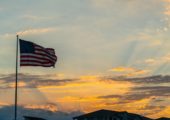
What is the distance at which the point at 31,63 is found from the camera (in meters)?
44.0

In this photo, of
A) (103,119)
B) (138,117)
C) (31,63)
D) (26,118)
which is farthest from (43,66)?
(138,117)

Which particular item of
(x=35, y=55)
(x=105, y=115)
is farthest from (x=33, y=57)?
(x=105, y=115)

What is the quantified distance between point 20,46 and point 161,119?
243ft

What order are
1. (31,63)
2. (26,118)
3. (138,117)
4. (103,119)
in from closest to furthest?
(31,63) → (26,118) → (103,119) → (138,117)

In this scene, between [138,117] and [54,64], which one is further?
[138,117]

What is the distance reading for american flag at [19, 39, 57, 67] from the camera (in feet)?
145

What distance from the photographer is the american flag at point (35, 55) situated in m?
44.3

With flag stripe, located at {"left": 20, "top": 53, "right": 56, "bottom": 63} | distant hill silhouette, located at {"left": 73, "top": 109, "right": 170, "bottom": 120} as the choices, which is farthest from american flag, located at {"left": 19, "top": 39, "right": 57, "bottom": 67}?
distant hill silhouette, located at {"left": 73, "top": 109, "right": 170, "bottom": 120}

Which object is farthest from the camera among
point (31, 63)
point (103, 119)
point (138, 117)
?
point (138, 117)

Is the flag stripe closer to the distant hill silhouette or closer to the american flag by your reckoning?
the american flag

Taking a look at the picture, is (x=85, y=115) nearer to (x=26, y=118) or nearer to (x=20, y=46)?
(x=26, y=118)

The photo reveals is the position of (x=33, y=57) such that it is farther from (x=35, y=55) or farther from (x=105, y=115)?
(x=105, y=115)

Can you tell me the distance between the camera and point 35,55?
4494 centimetres

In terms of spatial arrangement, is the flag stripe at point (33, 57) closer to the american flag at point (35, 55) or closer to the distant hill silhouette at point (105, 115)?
the american flag at point (35, 55)
